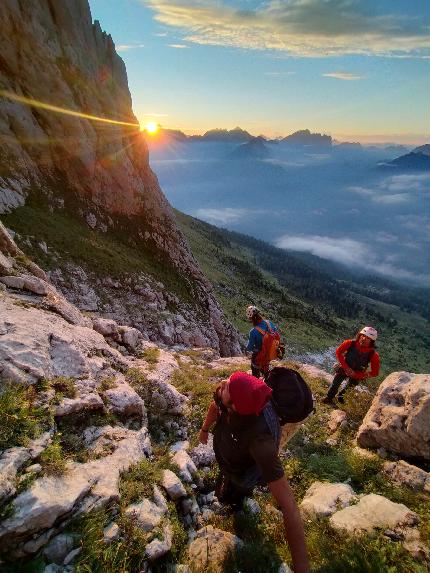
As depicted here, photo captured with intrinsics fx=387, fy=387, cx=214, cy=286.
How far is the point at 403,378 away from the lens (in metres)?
9.57

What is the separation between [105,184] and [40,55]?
362 inches

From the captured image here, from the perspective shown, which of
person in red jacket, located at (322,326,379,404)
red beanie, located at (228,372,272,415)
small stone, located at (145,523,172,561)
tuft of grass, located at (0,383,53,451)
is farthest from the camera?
person in red jacket, located at (322,326,379,404)

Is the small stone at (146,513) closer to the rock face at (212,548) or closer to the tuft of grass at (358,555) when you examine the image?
the rock face at (212,548)

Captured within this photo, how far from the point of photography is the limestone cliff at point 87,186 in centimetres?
2234

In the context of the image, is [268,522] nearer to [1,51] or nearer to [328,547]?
[328,547]

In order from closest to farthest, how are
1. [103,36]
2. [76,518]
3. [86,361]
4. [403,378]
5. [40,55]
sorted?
[76,518] < [86,361] < [403,378] < [40,55] < [103,36]

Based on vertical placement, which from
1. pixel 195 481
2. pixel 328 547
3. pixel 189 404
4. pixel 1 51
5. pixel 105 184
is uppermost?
pixel 1 51

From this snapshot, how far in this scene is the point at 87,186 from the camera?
93.1ft

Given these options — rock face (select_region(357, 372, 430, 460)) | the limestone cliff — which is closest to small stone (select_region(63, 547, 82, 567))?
rock face (select_region(357, 372, 430, 460))

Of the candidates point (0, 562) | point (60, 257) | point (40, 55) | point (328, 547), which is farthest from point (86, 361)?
point (40, 55)

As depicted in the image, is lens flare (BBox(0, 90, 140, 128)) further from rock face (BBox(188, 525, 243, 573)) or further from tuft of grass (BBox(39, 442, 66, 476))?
rock face (BBox(188, 525, 243, 573))

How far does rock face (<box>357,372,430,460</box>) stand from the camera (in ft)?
25.9

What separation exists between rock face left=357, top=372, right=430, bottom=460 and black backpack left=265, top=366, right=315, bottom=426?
3.96 meters

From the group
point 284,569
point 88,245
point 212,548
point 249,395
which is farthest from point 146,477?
point 88,245
